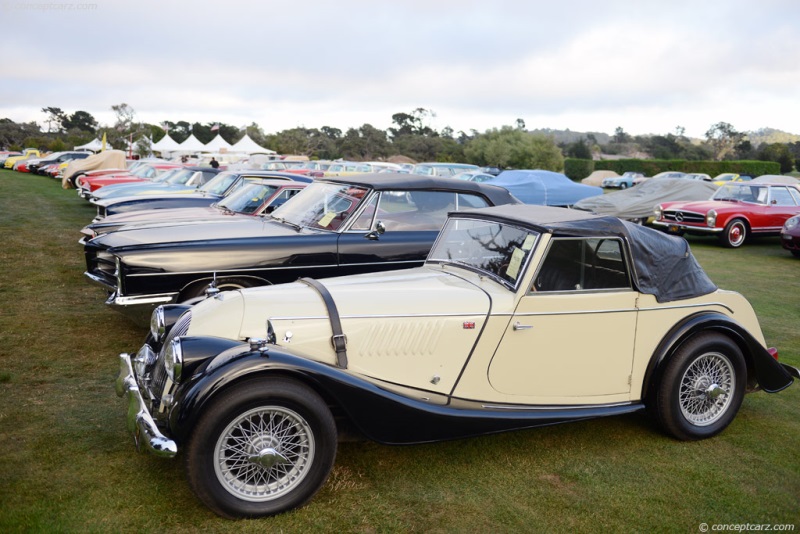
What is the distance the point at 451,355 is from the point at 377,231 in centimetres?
261

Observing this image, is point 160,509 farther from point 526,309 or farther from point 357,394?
point 526,309

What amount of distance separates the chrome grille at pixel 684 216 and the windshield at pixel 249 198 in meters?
10.9

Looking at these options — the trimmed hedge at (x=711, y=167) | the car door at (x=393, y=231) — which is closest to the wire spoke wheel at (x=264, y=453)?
the car door at (x=393, y=231)

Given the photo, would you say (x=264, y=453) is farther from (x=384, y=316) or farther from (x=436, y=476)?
(x=436, y=476)

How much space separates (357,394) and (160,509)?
3.98ft

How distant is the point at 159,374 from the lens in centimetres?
380

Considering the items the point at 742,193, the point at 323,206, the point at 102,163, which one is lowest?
the point at 742,193

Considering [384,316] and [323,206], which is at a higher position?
[323,206]

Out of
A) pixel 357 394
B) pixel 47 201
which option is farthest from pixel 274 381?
pixel 47 201

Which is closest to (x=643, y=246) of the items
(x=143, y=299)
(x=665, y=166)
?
(x=143, y=299)

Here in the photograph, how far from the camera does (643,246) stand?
14.0ft

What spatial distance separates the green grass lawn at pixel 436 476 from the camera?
330cm

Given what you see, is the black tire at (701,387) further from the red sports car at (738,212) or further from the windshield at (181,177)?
the windshield at (181,177)

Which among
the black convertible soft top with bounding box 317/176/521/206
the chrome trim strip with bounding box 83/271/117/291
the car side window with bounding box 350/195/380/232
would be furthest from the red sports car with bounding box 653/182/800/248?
the chrome trim strip with bounding box 83/271/117/291
